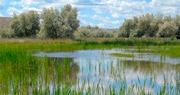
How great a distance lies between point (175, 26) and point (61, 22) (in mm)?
27516

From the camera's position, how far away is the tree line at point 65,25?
50.3m

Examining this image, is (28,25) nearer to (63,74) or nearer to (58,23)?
(58,23)

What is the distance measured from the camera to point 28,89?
1095cm

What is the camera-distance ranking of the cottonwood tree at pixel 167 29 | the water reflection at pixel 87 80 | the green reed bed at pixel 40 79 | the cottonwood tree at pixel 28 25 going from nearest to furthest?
the green reed bed at pixel 40 79
the water reflection at pixel 87 80
the cottonwood tree at pixel 28 25
the cottonwood tree at pixel 167 29

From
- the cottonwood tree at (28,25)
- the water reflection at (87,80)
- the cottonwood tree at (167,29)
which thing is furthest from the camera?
the cottonwood tree at (167,29)

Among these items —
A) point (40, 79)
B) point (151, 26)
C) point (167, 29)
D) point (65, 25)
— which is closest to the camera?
point (40, 79)

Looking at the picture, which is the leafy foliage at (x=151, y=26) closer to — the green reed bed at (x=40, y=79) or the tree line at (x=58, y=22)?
the tree line at (x=58, y=22)

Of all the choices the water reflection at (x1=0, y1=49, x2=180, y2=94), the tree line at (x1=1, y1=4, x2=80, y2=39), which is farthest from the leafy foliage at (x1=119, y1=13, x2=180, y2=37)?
the water reflection at (x1=0, y1=49, x2=180, y2=94)

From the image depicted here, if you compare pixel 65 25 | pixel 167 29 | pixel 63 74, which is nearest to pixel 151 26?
pixel 167 29

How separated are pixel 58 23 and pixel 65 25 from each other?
50.7 inches

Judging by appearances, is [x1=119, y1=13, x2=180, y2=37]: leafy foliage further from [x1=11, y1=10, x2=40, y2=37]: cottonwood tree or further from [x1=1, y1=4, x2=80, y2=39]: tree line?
[x1=11, y1=10, x2=40, y2=37]: cottonwood tree

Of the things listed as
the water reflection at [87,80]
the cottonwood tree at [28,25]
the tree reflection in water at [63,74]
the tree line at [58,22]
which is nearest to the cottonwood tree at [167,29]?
the tree line at [58,22]

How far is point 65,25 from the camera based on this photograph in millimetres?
49812

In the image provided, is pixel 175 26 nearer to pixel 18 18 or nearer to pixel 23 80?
pixel 18 18
